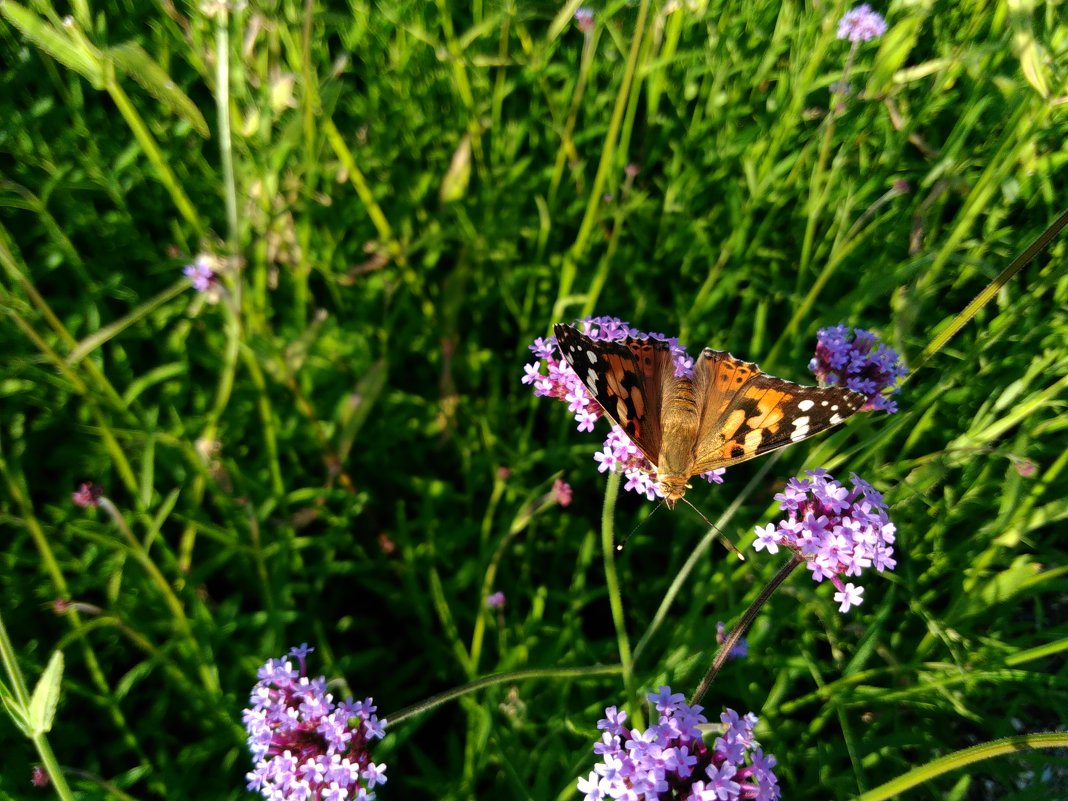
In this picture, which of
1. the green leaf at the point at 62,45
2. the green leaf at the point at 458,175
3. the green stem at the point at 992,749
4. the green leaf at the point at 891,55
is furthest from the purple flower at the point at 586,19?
the green stem at the point at 992,749

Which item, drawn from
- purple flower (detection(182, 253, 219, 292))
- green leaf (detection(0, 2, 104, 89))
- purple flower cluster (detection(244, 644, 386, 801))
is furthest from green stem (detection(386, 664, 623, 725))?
green leaf (detection(0, 2, 104, 89))

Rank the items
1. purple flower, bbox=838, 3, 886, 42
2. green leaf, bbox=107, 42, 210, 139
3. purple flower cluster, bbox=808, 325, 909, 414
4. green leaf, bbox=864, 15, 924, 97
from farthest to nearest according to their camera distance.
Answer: purple flower, bbox=838, 3, 886, 42 → green leaf, bbox=864, 15, 924, 97 → purple flower cluster, bbox=808, 325, 909, 414 → green leaf, bbox=107, 42, 210, 139

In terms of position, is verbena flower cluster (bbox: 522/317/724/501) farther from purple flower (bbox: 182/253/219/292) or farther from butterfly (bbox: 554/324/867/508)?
purple flower (bbox: 182/253/219/292)

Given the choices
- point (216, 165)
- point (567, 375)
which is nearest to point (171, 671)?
point (567, 375)

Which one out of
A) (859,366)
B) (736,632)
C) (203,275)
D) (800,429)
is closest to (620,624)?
(736,632)

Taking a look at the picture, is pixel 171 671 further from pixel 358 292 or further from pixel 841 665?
pixel 841 665

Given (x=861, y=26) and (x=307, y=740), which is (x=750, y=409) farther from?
(x=861, y=26)
